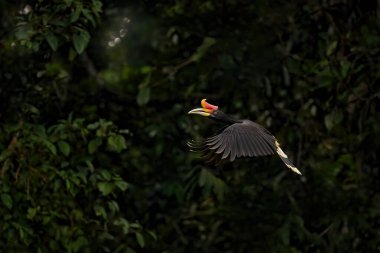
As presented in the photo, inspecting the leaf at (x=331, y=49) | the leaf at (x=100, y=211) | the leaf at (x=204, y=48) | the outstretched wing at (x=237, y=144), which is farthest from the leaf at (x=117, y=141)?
the leaf at (x=331, y=49)

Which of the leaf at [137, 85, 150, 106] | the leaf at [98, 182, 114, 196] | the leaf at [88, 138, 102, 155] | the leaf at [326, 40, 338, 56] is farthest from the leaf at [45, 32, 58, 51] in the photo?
the leaf at [326, 40, 338, 56]

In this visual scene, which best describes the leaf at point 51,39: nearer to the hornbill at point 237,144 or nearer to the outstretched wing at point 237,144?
the hornbill at point 237,144

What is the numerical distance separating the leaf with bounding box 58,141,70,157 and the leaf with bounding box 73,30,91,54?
21.3 inches

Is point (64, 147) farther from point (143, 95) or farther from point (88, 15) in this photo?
point (143, 95)

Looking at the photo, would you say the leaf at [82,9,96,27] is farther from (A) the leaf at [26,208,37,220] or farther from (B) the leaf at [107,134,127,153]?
(A) the leaf at [26,208,37,220]

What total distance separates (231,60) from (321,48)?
60 cm

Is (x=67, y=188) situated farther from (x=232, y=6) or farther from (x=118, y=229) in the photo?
(x=232, y=6)

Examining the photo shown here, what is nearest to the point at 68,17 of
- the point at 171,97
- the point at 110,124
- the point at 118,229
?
the point at 110,124

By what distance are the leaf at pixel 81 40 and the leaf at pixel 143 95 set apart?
114cm

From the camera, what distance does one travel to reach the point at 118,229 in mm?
5609

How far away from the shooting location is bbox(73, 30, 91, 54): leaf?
16.3 feet

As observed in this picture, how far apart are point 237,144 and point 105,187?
1207 mm

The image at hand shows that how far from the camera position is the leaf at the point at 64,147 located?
5.14 m

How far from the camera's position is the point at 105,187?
5285 millimetres
